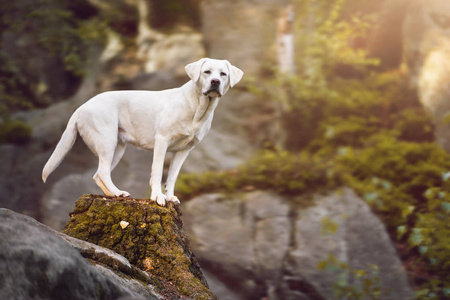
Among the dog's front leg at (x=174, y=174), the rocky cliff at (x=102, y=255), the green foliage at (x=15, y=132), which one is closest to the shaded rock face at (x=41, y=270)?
the rocky cliff at (x=102, y=255)

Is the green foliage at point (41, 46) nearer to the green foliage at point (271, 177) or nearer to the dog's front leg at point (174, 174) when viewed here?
the green foliage at point (271, 177)

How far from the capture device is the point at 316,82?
31.6ft

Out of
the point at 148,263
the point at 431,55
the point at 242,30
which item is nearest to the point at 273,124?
the point at 242,30

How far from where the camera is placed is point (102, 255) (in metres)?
3.38

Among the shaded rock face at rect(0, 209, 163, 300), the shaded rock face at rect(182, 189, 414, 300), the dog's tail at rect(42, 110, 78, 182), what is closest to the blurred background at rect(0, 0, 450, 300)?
the shaded rock face at rect(182, 189, 414, 300)

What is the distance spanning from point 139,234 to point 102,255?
63 cm

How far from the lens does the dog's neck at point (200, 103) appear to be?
4266 millimetres

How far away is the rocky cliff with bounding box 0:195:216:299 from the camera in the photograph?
7.79 feet

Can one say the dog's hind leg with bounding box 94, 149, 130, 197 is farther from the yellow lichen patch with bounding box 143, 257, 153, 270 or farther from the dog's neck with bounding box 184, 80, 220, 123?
the dog's neck with bounding box 184, 80, 220, 123

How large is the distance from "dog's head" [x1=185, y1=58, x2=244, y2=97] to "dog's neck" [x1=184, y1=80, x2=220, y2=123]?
10 cm

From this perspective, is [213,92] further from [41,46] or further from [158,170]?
[41,46]

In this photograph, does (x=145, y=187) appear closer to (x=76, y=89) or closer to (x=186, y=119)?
(x=76, y=89)

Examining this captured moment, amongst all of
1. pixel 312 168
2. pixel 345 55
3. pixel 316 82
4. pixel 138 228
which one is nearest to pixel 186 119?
pixel 138 228

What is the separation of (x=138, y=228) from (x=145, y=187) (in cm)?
521
